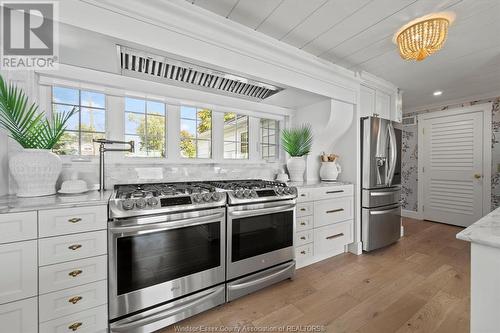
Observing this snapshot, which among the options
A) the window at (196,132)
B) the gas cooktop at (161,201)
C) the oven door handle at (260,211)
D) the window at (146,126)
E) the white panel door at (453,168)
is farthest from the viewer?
the white panel door at (453,168)

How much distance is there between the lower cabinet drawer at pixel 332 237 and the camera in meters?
2.38

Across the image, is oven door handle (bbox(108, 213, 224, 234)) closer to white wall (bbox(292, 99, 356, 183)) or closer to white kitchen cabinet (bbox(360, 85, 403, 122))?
white wall (bbox(292, 99, 356, 183))

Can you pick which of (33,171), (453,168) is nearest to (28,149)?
(33,171)

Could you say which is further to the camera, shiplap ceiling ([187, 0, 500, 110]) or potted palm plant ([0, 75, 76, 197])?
shiplap ceiling ([187, 0, 500, 110])

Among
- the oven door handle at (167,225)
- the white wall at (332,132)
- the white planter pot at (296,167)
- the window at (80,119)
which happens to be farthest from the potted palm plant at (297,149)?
the window at (80,119)

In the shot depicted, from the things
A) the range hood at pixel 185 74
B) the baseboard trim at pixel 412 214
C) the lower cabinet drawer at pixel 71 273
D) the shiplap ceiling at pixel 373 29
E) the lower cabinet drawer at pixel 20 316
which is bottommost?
the baseboard trim at pixel 412 214

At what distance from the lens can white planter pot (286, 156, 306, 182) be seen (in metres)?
2.75

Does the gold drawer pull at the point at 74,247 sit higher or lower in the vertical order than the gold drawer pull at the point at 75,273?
higher

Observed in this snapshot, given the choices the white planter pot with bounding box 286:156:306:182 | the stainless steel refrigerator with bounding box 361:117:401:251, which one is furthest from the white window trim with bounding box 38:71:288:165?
the stainless steel refrigerator with bounding box 361:117:401:251

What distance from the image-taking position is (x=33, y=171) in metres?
1.36

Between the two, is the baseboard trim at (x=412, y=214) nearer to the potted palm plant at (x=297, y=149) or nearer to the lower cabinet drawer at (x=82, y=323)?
the potted palm plant at (x=297, y=149)

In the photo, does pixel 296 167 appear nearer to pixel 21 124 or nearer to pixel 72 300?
pixel 72 300

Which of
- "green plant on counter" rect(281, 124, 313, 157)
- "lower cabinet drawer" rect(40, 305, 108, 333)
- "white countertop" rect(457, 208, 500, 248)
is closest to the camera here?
"white countertop" rect(457, 208, 500, 248)

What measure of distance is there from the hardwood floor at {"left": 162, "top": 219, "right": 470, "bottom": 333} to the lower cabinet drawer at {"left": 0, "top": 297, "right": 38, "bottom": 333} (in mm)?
768
